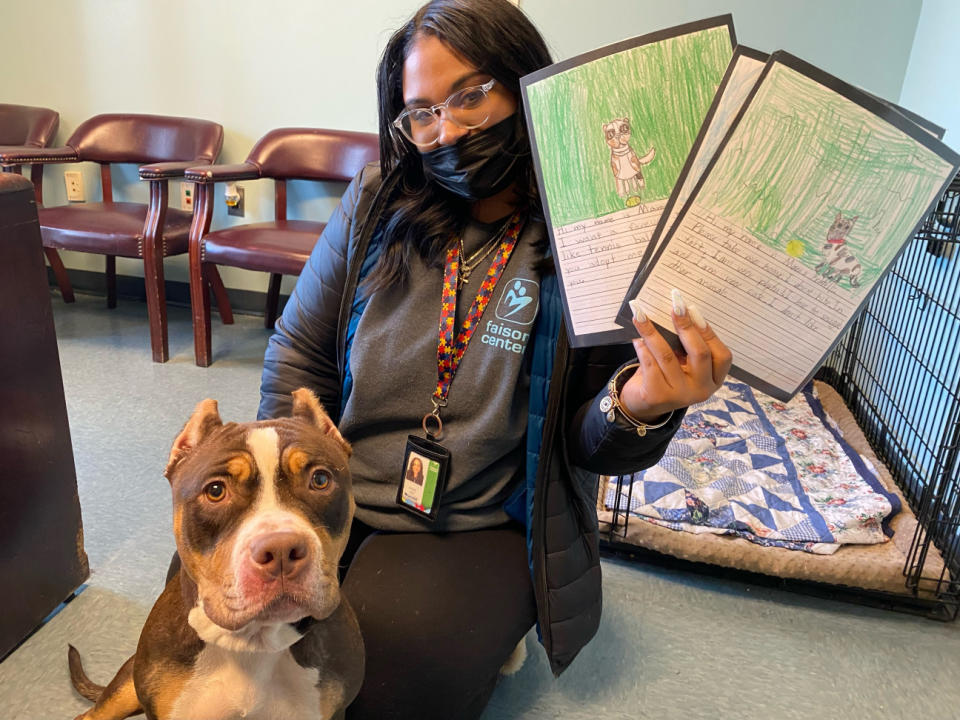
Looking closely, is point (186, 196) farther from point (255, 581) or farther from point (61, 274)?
point (255, 581)

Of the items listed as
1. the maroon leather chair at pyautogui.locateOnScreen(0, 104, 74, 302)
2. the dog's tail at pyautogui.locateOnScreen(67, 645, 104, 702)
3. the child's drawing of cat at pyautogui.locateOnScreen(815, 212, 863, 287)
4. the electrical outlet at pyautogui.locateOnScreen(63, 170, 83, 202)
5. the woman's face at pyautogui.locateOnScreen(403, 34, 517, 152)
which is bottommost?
the dog's tail at pyautogui.locateOnScreen(67, 645, 104, 702)

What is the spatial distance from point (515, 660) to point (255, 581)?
0.86 metres

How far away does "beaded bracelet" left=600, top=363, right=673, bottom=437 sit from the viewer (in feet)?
3.21

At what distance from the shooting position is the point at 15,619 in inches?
56.4

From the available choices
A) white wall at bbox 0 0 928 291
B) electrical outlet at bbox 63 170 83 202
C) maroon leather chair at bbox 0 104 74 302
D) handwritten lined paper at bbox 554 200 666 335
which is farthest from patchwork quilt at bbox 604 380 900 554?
electrical outlet at bbox 63 170 83 202

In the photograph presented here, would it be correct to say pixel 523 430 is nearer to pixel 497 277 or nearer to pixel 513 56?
pixel 497 277

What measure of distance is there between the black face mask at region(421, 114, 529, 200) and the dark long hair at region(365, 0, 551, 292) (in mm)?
17

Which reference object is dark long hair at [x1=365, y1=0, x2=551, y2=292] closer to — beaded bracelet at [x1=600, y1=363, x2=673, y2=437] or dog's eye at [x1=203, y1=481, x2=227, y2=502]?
beaded bracelet at [x1=600, y1=363, x2=673, y2=437]

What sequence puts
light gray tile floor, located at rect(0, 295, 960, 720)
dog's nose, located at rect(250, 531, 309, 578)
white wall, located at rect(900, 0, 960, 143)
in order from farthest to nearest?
white wall, located at rect(900, 0, 960, 143)
light gray tile floor, located at rect(0, 295, 960, 720)
dog's nose, located at rect(250, 531, 309, 578)

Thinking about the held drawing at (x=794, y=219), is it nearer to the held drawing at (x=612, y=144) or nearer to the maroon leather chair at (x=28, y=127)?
the held drawing at (x=612, y=144)

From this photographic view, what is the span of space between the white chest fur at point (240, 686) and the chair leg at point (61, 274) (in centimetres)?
321

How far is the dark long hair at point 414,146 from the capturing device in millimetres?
1080

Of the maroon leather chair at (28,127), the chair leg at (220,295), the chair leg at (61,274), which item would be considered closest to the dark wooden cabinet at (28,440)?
the chair leg at (220,295)

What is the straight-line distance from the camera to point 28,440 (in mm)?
1416
